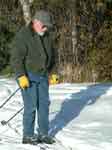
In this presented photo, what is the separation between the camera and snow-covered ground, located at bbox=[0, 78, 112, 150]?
817 cm

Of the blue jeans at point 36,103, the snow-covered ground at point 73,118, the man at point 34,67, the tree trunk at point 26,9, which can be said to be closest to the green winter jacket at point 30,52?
the man at point 34,67

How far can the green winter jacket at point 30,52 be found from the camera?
781cm

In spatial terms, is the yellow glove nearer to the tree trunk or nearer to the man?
the man

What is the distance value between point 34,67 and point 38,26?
1.61 feet

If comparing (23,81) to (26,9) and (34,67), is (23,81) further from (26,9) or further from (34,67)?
(26,9)

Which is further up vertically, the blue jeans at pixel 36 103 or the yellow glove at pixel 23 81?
the yellow glove at pixel 23 81

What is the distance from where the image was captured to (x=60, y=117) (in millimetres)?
9602

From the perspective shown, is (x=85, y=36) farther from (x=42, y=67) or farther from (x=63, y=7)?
(x=42, y=67)

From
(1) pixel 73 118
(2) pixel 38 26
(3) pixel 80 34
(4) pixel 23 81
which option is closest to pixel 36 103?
(4) pixel 23 81

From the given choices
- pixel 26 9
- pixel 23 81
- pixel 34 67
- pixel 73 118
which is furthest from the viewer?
pixel 26 9

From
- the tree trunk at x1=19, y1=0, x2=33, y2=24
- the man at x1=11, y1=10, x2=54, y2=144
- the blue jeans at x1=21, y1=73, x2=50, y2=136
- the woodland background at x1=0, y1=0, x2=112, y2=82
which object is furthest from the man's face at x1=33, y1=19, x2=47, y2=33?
the tree trunk at x1=19, y1=0, x2=33, y2=24

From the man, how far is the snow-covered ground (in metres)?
0.25

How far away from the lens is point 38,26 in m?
7.84

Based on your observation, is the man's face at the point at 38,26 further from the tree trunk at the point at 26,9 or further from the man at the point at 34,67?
the tree trunk at the point at 26,9
